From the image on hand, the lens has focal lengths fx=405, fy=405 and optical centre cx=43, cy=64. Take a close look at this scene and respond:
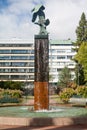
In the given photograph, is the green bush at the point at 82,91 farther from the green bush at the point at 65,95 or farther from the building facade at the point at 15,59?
the building facade at the point at 15,59

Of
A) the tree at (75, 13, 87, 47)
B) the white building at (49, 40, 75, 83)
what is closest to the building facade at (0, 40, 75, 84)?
the white building at (49, 40, 75, 83)

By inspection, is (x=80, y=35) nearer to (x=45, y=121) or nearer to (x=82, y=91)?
(x=82, y=91)

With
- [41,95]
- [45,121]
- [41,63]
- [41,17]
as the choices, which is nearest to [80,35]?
[41,17]

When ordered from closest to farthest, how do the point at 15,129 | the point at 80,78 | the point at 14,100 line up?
the point at 15,129 < the point at 14,100 < the point at 80,78

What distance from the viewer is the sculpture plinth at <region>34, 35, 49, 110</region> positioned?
24.2 metres

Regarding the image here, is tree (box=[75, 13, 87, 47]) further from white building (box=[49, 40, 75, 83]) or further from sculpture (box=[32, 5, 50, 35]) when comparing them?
white building (box=[49, 40, 75, 83])

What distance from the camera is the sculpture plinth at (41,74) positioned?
24.2 m

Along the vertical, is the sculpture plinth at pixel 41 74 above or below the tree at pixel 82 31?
below

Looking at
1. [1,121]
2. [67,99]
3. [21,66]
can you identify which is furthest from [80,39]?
[21,66]

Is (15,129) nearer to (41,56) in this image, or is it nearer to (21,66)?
(41,56)

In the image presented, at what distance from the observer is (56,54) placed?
15538 centimetres

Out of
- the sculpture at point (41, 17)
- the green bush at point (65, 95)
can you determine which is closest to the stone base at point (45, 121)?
the sculpture at point (41, 17)

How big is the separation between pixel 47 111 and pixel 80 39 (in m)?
47.4

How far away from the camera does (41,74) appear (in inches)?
959
